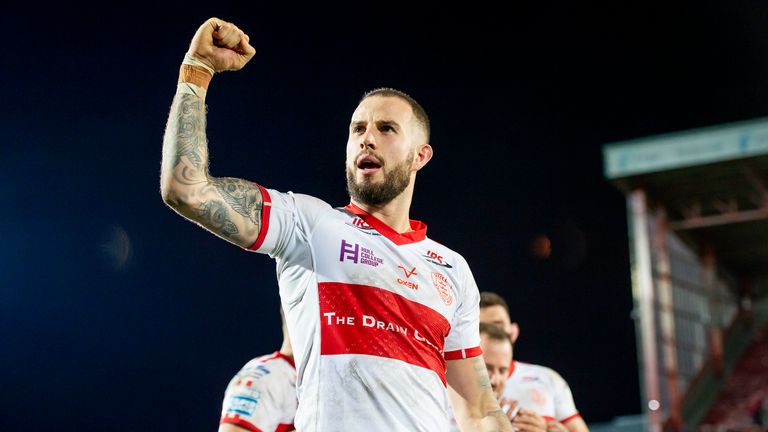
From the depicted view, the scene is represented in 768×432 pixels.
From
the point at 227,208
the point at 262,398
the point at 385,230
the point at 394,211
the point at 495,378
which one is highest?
the point at 394,211

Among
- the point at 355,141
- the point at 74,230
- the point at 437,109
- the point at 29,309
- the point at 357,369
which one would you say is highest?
the point at 437,109

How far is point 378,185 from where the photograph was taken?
3670mm

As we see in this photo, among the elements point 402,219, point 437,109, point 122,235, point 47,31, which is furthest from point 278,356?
point 437,109

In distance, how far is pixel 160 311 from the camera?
73.8 feet

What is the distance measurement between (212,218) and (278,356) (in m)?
2.67

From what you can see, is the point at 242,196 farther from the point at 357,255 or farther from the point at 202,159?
the point at 357,255

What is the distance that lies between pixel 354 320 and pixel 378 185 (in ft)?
2.26

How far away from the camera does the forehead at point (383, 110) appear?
376 cm

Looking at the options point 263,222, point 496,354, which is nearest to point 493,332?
point 496,354

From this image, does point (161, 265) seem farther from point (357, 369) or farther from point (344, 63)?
point (357, 369)

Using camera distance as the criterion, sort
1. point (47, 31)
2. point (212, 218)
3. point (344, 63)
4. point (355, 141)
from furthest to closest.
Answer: point (344, 63) → point (47, 31) → point (355, 141) → point (212, 218)

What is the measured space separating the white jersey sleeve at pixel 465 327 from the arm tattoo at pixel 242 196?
1.12 m

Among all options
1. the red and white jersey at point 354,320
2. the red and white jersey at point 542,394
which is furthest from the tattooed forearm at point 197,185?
the red and white jersey at point 542,394

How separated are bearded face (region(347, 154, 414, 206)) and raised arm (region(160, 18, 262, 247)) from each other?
0.59 meters
